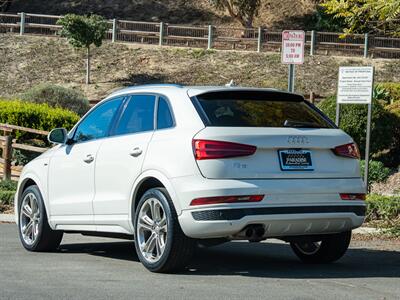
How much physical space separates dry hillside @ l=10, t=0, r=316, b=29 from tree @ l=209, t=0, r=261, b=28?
55.8 inches

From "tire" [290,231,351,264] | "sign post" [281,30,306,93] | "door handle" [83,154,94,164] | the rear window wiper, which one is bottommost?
"tire" [290,231,351,264]

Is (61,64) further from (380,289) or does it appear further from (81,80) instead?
(380,289)

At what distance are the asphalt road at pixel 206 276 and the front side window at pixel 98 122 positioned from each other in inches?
51.9

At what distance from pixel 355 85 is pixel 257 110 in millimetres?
6347

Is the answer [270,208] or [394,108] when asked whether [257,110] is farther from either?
[394,108]

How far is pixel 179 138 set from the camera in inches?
332

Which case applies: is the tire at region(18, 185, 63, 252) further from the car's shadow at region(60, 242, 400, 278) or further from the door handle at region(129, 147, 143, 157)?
the door handle at region(129, 147, 143, 157)

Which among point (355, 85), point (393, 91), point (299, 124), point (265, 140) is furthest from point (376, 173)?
point (265, 140)

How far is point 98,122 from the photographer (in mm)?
9945

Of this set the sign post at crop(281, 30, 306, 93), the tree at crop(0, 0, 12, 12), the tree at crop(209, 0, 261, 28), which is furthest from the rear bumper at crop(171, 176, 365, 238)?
the tree at crop(0, 0, 12, 12)

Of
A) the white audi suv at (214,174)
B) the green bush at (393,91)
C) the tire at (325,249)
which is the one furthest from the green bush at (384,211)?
the green bush at (393,91)

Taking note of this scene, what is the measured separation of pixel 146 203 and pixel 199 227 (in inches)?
29.9

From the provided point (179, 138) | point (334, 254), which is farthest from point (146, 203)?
point (334, 254)

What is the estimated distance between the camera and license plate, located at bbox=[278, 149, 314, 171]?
8430 mm
